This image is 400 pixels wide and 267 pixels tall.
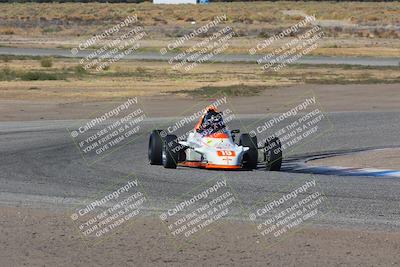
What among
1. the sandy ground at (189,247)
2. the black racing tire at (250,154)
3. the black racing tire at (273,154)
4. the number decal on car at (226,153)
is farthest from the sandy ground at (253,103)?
the sandy ground at (189,247)

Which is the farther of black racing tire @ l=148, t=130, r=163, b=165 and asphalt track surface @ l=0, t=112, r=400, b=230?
black racing tire @ l=148, t=130, r=163, b=165

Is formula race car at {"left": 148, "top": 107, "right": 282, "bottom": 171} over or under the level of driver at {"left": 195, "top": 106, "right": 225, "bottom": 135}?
under

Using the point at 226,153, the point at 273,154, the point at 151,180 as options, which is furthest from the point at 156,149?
the point at 151,180

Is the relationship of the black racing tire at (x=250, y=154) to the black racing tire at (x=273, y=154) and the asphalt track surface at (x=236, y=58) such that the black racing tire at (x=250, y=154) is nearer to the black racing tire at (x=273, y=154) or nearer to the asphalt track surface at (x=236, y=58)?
the black racing tire at (x=273, y=154)

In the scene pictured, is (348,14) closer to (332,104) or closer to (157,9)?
(157,9)

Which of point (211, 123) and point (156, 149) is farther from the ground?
point (211, 123)

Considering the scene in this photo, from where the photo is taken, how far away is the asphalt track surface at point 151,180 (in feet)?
50.5

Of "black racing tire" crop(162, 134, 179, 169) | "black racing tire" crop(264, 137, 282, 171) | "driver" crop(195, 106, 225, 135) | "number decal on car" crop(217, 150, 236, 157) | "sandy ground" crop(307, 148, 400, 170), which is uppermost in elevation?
"driver" crop(195, 106, 225, 135)

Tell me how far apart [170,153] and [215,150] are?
0.94m

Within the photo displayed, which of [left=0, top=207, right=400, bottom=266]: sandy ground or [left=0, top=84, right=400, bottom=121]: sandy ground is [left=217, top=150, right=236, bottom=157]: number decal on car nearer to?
[left=0, top=207, right=400, bottom=266]: sandy ground

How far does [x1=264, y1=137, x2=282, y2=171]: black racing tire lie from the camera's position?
2017cm

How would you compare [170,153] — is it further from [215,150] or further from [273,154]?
[273,154]

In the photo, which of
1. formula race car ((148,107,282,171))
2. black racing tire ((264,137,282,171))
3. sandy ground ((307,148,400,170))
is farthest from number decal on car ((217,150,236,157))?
sandy ground ((307,148,400,170))

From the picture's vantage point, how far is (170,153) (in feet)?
65.9
